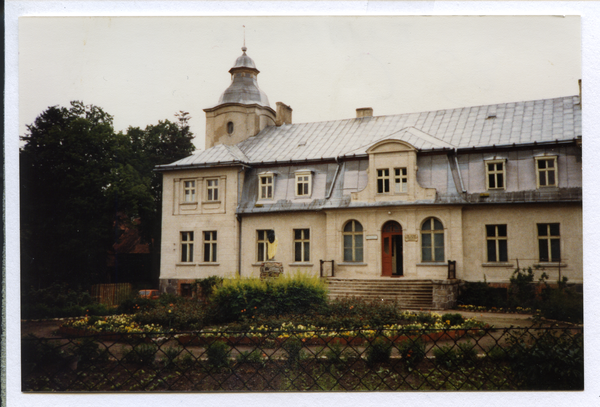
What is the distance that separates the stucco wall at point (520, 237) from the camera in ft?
21.8

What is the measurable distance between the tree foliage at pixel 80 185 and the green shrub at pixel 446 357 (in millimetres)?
5534

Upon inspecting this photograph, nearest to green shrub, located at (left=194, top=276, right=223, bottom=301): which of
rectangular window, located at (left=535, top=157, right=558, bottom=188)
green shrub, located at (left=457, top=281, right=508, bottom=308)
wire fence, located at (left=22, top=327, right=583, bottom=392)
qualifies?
wire fence, located at (left=22, top=327, right=583, bottom=392)

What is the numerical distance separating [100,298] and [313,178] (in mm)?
4542

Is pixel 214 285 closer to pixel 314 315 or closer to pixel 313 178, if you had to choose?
pixel 314 315

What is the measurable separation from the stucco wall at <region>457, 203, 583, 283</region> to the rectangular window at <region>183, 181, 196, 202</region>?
5459mm

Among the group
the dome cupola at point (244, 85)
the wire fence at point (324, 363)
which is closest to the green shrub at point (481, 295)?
the wire fence at point (324, 363)

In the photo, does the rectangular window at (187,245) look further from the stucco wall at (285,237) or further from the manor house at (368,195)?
the stucco wall at (285,237)

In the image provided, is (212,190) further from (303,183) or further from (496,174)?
(496,174)

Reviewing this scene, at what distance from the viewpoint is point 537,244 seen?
704cm

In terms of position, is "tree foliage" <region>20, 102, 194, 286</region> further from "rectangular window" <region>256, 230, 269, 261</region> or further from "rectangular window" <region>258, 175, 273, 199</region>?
"rectangular window" <region>256, 230, 269, 261</region>

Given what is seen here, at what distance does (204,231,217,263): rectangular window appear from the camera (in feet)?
28.4

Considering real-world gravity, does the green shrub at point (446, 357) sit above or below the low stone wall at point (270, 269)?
below

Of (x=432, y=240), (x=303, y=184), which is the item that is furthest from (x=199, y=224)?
(x=432, y=240)

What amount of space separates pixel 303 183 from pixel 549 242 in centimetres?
453
